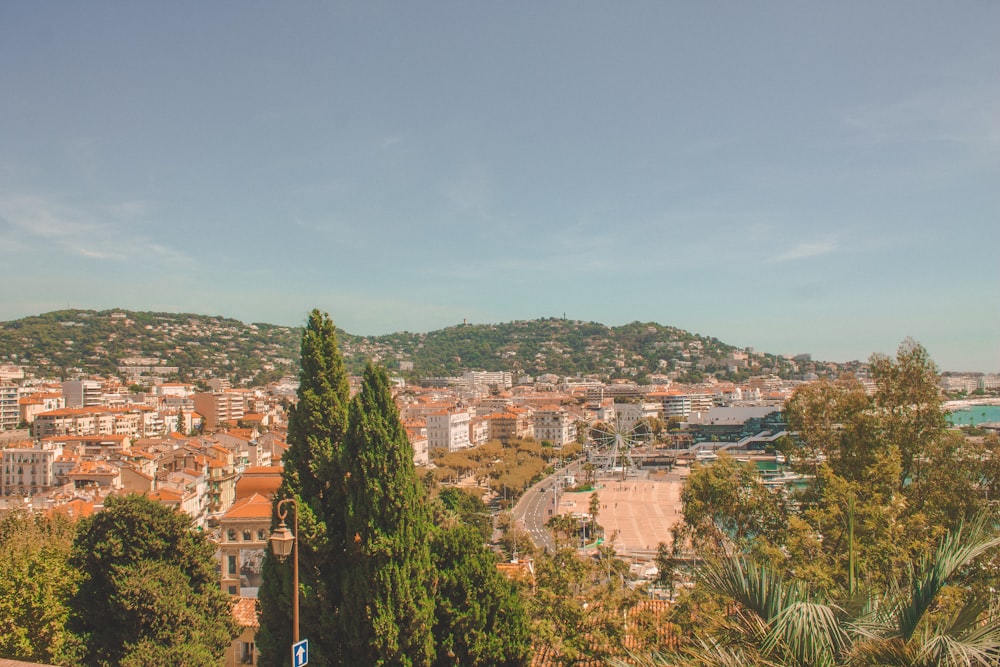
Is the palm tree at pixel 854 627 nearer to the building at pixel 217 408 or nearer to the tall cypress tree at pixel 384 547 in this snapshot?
the tall cypress tree at pixel 384 547

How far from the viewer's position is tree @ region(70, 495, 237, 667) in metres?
9.09

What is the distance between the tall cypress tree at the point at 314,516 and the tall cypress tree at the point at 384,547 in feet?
0.94

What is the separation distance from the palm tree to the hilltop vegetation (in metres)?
65.4

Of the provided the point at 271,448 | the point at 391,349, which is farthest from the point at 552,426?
the point at 391,349

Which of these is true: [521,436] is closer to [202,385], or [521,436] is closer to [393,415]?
[202,385]

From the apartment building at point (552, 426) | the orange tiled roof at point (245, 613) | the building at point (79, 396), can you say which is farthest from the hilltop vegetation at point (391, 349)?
the orange tiled roof at point (245, 613)

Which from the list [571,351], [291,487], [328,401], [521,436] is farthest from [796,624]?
[571,351]

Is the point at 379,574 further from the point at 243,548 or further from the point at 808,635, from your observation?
the point at 243,548

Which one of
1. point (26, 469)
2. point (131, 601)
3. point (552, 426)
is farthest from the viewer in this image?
point (552, 426)

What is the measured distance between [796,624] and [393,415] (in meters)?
5.58

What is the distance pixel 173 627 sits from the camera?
30.3ft

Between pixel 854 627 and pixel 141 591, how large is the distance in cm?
910

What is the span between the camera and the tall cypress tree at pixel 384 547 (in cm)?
733

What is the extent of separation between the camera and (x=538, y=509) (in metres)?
40.4
